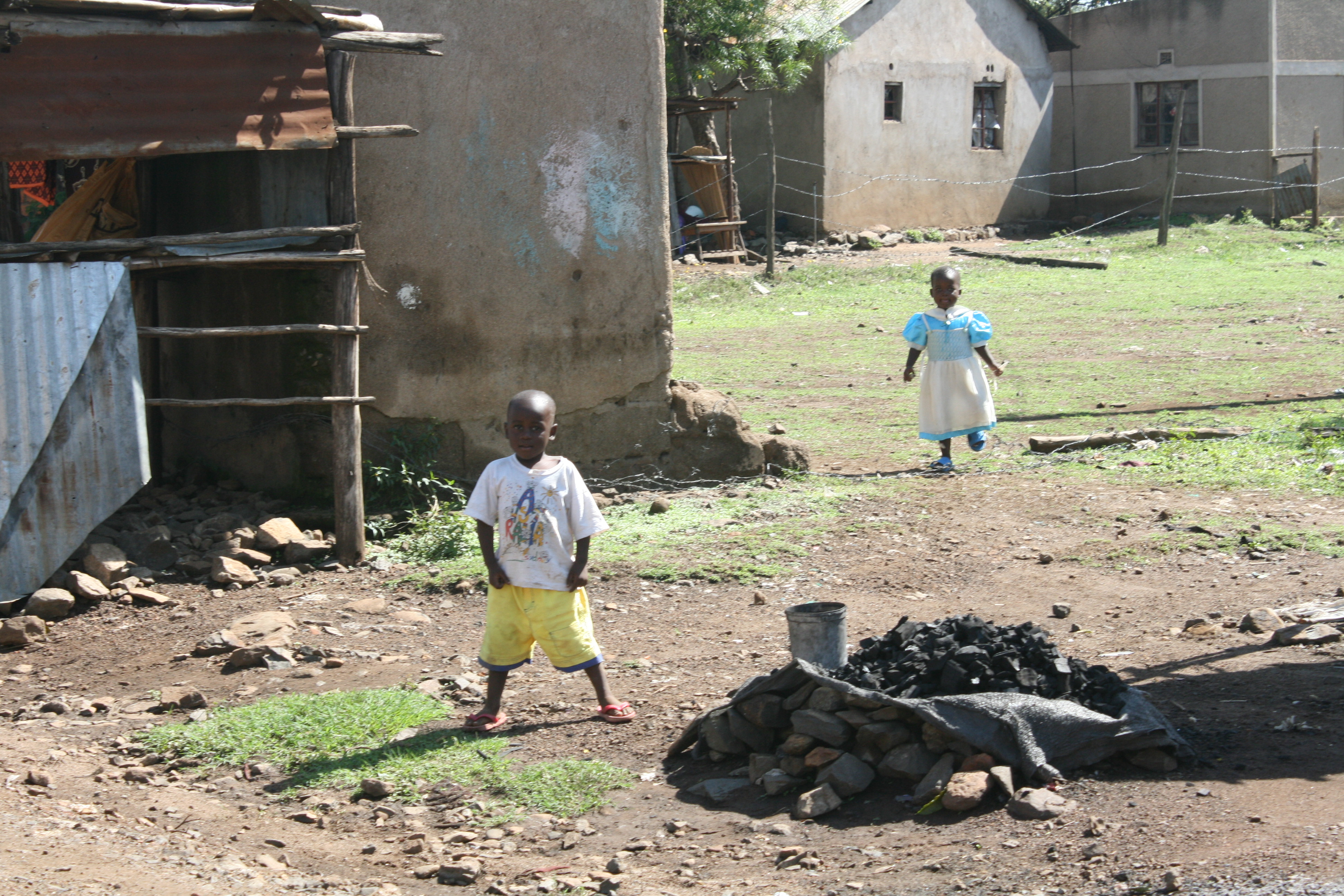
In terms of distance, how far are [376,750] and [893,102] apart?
2064 centimetres

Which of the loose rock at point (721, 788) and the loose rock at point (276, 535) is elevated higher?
the loose rock at point (276, 535)

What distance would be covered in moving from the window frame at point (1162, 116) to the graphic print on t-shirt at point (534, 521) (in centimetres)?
2308

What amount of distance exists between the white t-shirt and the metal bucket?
0.74 meters

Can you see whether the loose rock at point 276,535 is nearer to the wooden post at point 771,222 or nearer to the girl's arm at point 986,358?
the girl's arm at point 986,358

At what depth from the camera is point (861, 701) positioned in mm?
3693

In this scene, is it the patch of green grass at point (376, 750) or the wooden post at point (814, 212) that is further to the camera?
the wooden post at point (814, 212)

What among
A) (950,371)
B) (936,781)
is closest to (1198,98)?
(950,371)

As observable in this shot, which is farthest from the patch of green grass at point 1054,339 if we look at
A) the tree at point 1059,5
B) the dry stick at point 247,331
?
the tree at point 1059,5

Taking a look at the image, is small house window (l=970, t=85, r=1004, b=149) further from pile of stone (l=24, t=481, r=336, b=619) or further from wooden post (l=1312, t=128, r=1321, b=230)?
pile of stone (l=24, t=481, r=336, b=619)

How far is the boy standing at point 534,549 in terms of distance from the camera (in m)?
4.20

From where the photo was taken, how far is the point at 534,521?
4207 mm

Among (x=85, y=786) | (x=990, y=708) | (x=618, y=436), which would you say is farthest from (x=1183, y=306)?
(x=85, y=786)

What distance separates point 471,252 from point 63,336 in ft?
7.01

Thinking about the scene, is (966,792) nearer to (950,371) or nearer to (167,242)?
(167,242)
